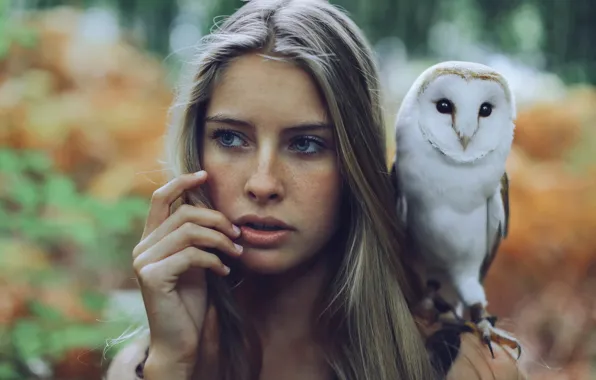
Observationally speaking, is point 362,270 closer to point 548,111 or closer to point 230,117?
point 230,117

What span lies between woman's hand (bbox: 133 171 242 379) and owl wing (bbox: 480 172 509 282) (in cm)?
32

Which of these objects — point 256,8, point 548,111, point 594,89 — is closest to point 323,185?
point 256,8

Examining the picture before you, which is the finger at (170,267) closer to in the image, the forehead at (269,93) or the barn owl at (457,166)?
the forehead at (269,93)

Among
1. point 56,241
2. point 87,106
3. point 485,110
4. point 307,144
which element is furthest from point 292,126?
point 87,106

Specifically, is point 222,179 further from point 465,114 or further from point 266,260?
point 465,114

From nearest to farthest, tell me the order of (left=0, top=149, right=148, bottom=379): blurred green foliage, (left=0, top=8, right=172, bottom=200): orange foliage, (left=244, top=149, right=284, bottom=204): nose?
1. (left=244, top=149, right=284, bottom=204): nose
2. (left=0, top=149, right=148, bottom=379): blurred green foliage
3. (left=0, top=8, right=172, bottom=200): orange foliage

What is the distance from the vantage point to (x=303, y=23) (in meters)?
0.69

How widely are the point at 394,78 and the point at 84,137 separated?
85 cm

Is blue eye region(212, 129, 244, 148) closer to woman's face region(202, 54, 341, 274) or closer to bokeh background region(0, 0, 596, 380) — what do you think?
woman's face region(202, 54, 341, 274)

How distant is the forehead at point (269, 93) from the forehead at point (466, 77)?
0.51 feet

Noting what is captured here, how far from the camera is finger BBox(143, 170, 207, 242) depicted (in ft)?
2.16

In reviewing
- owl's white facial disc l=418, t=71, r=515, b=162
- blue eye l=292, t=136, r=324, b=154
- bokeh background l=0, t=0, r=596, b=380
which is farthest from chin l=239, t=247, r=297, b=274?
bokeh background l=0, t=0, r=596, b=380

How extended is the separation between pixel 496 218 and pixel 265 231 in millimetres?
302

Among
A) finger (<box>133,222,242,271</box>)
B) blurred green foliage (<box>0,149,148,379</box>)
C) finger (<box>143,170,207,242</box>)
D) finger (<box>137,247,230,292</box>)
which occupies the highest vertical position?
finger (<box>143,170,207,242</box>)
